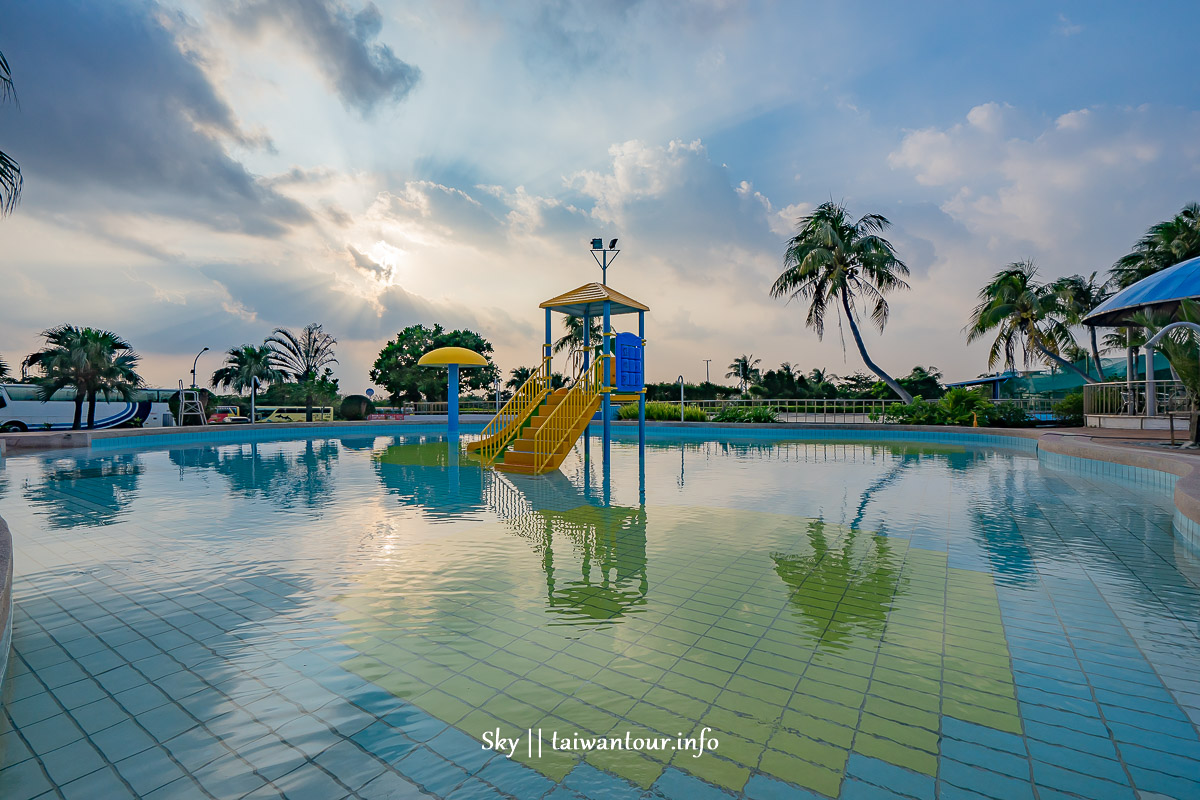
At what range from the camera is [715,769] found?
213 cm

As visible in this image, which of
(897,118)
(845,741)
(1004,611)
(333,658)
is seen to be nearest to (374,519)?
(333,658)

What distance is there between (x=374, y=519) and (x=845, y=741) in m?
6.07

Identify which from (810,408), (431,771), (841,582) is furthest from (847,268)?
(431,771)

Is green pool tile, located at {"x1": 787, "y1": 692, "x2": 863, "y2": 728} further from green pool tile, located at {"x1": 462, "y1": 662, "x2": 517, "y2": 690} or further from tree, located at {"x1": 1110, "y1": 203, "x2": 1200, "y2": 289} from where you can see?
tree, located at {"x1": 1110, "y1": 203, "x2": 1200, "y2": 289}

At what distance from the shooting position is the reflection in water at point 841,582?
3.55 meters

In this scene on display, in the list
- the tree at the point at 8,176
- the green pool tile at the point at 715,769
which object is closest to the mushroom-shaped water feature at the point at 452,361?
the tree at the point at 8,176

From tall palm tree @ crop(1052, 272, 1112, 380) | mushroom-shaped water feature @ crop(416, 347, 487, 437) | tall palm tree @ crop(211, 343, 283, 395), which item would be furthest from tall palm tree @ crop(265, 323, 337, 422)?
tall palm tree @ crop(1052, 272, 1112, 380)

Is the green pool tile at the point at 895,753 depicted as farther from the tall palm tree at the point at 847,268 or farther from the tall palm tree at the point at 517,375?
the tall palm tree at the point at 517,375

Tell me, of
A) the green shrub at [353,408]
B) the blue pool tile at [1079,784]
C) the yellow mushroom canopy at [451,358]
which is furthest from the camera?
A: the green shrub at [353,408]

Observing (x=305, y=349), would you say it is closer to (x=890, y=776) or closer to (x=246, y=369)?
(x=246, y=369)

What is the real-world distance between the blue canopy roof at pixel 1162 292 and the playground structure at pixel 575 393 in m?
11.8

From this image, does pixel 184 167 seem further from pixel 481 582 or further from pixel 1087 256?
pixel 1087 256

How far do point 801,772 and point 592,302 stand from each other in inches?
478

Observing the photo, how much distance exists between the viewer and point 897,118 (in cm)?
1809
